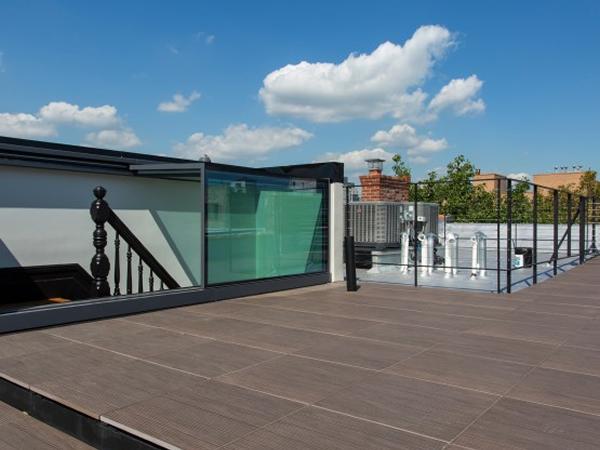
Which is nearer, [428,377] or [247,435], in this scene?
[247,435]

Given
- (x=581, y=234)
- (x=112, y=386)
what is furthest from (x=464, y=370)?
(x=581, y=234)

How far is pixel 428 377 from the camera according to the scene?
13.5 ft

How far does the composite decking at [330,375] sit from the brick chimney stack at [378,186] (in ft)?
21.1

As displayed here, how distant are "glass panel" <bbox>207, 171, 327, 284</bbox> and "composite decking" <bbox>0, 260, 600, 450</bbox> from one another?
1.10 m

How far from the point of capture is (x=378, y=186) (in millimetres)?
13258

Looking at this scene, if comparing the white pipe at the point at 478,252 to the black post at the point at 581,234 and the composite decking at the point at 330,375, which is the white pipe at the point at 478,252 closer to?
the composite decking at the point at 330,375

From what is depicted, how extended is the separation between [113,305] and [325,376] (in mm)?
3400

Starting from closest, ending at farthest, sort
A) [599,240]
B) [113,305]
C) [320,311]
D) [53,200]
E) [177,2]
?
1. [113,305]
2. [320,311]
3. [53,200]
4. [177,2]
5. [599,240]

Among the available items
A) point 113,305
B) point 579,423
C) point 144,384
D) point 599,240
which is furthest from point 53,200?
point 599,240

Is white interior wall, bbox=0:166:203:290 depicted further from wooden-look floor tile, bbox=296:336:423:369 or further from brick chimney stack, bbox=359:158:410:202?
brick chimney stack, bbox=359:158:410:202

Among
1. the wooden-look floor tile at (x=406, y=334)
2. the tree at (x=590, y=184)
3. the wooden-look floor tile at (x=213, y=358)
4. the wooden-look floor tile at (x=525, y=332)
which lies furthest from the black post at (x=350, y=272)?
the tree at (x=590, y=184)

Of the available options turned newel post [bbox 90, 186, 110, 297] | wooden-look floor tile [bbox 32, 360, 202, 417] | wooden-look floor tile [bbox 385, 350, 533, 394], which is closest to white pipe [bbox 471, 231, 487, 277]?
wooden-look floor tile [bbox 385, 350, 533, 394]

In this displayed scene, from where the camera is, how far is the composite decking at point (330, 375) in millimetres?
3082

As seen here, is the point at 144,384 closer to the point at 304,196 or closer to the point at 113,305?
the point at 113,305
